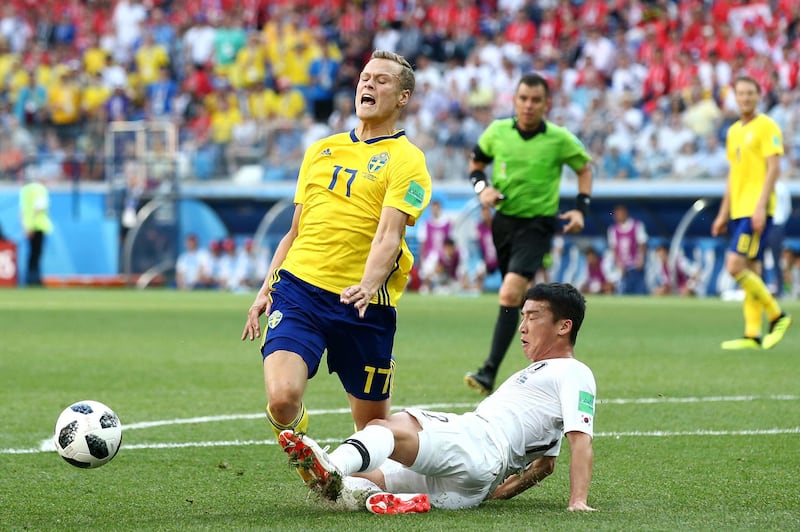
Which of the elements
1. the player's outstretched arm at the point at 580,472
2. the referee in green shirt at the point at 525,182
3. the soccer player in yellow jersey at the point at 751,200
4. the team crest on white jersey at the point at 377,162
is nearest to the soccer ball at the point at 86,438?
the team crest on white jersey at the point at 377,162

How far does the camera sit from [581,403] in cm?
485

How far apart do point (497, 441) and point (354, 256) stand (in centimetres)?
99

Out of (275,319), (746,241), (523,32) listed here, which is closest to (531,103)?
(746,241)

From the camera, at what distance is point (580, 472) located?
15.4 feet

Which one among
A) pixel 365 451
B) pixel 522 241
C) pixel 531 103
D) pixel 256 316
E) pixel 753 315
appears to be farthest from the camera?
pixel 753 315

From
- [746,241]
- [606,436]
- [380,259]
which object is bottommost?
[606,436]

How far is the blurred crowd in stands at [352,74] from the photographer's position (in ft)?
74.6

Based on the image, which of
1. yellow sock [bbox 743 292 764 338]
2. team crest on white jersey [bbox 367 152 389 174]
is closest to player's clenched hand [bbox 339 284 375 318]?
team crest on white jersey [bbox 367 152 389 174]

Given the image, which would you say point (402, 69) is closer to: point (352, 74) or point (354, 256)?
point (354, 256)

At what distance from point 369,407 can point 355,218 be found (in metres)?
0.77

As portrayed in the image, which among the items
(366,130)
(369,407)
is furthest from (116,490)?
A: (366,130)

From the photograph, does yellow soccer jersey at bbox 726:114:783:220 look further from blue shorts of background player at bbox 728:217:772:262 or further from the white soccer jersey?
the white soccer jersey

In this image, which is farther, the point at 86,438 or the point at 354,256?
the point at 354,256

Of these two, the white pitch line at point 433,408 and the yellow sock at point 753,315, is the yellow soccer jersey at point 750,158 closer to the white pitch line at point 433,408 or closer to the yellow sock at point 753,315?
the yellow sock at point 753,315
